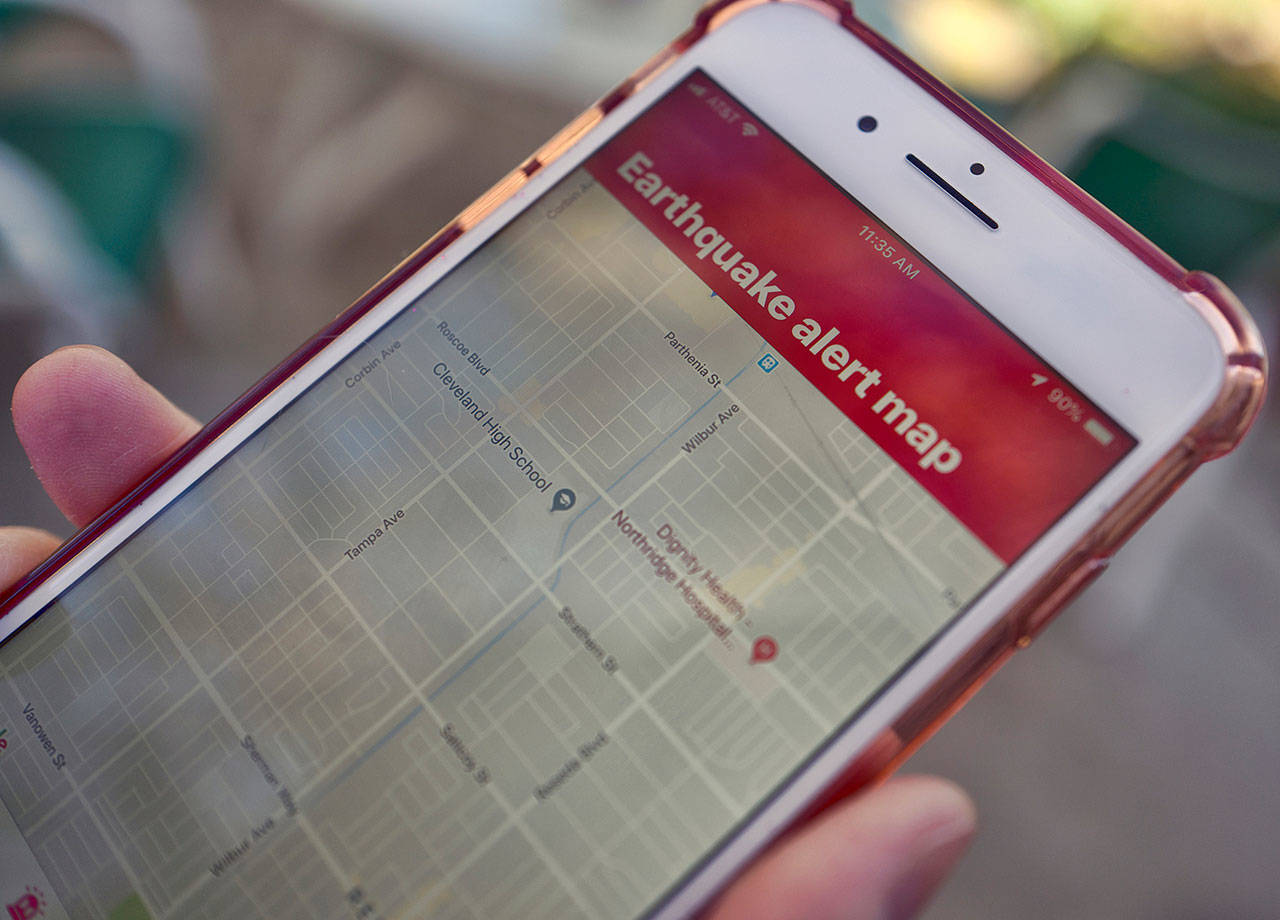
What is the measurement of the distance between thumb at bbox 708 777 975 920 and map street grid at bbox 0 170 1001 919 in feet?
0.10

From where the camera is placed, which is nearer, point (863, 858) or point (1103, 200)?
point (863, 858)

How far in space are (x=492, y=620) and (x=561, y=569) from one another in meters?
0.04

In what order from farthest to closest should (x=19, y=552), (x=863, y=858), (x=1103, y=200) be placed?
(x=1103, y=200) < (x=19, y=552) < (x=863, y=858)

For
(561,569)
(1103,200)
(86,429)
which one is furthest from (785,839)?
(1103,200)

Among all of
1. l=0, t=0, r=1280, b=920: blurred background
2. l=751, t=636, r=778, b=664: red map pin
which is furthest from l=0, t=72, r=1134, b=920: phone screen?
l=0, t=0, r=1280, b=920: blurred background

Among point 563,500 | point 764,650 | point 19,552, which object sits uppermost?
point 19,552

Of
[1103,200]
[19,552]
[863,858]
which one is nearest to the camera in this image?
[863,858]

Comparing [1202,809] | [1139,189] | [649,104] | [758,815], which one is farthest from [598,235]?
[1202,809]

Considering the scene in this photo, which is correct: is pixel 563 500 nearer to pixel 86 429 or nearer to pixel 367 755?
pixel 367 755

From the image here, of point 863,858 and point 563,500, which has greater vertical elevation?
point 563,500

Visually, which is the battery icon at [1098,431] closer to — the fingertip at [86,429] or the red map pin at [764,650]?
the red map pin at [764,650]

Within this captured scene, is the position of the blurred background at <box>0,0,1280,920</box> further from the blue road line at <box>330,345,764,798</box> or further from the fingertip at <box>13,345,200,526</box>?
the blue road line at <box>330,345,764,798</box>

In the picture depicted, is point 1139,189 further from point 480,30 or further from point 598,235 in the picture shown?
point 480,30

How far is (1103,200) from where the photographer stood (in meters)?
0.69
